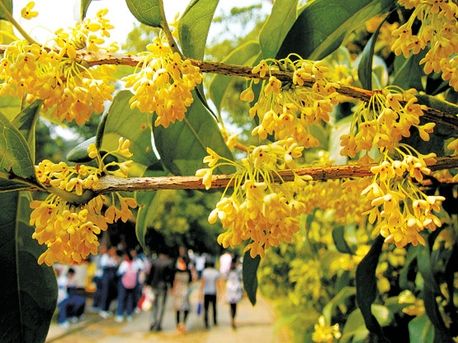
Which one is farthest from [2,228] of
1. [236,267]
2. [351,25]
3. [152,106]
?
[236,267]

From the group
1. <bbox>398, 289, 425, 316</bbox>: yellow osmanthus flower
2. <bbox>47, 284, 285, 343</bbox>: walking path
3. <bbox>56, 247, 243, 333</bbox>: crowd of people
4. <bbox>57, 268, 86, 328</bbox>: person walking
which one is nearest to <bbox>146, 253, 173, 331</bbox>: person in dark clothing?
<bbox>56, 247, 243, 333</bbox>: crowd of people

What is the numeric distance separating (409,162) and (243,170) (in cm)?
19

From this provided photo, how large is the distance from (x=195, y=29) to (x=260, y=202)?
28 cm

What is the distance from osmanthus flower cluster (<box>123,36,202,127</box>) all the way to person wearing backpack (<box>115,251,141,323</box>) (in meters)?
7.72

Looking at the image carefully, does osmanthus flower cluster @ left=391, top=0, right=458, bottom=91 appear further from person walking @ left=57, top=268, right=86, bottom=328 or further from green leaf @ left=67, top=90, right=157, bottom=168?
person walking @ left=57, top=268, right=86, bottom=328

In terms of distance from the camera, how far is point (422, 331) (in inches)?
53.7

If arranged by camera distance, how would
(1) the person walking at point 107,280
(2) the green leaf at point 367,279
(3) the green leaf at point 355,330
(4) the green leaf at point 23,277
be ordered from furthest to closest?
(1) the person walking at point 107,280 < (3) the green leaf at point 355,330 < (2) the green leaf at point 367,279 < (4) the green leaf at point 23,277

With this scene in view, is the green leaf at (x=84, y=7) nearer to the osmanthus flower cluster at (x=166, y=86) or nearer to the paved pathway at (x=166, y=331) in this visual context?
the osmanthus flower cluster at (x=166, y=86)

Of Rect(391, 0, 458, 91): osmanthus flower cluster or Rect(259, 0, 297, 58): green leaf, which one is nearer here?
Rect(391, 0, 458, 91): osmanthus flower cluster

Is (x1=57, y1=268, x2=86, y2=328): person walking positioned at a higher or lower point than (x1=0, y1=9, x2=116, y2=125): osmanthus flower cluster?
lower

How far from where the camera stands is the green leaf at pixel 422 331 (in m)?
1.31

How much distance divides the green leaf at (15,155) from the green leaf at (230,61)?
44 centimetres

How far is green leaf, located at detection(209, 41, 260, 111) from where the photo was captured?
1.03 metres

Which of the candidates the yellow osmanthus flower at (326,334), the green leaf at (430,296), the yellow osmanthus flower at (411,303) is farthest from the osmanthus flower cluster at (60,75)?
the yellow osmanthus flower at (326,334)
